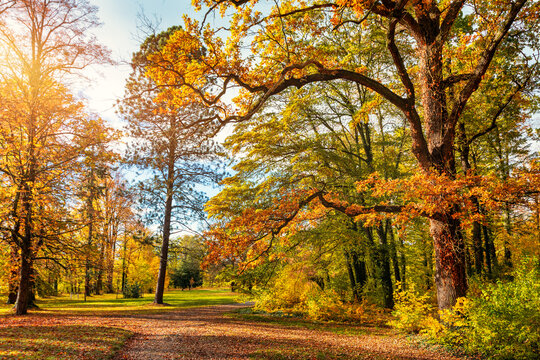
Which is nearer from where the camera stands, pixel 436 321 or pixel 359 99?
pixel 436 321

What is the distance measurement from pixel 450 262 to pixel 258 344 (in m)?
5.10

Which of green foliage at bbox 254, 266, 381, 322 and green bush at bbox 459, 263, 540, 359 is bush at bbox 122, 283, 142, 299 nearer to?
green foliage at bbox 254, 266, 381, 322

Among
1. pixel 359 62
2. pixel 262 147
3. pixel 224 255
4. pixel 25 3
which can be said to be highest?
pixel 25 3

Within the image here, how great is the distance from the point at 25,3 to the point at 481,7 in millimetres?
15226

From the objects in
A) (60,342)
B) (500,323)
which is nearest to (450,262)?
(500,323)

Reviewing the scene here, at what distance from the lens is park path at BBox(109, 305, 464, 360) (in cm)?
661

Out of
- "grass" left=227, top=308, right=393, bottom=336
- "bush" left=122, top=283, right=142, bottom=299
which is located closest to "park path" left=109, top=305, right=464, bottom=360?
"grass" left=227, top=308, right=393, bottom=336

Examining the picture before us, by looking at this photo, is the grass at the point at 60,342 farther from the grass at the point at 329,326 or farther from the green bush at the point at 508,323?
the green bush at the point at 508,323

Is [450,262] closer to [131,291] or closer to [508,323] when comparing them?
[508,323]

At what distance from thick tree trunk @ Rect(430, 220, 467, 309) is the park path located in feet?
4.29

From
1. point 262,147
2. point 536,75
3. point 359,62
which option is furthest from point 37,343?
point 536,75

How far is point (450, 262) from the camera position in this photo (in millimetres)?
6820

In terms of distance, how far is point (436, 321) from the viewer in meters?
7.11

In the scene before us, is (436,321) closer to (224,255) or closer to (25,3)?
(224,255)
